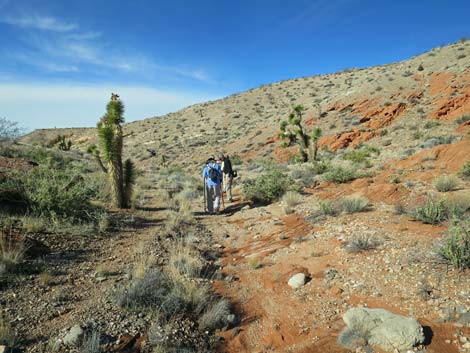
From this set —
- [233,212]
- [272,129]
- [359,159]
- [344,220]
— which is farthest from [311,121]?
[344,220]

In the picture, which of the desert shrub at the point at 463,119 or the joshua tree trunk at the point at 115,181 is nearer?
the joshua tree trunk at the point at 115,181

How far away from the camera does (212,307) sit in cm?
461

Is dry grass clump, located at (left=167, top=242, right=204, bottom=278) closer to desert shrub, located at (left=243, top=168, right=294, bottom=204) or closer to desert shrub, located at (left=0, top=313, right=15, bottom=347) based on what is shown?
desert shrub, located at (left=0, top=313, right=15, bottom=347)

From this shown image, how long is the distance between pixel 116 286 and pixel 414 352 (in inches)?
173

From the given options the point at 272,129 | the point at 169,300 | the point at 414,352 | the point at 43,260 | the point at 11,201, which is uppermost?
the point at 272,129

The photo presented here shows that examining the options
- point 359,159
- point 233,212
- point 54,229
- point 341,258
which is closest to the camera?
point 341,258

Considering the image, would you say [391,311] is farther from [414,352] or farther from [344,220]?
[344,220]

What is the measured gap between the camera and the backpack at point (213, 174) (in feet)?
36.7

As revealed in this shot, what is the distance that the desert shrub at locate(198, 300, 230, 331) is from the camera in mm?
4250

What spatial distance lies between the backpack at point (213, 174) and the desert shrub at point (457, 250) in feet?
24.9

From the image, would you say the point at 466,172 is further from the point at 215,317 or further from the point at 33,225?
the point at 33,225

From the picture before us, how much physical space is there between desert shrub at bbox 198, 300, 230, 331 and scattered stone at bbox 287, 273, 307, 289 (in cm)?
134

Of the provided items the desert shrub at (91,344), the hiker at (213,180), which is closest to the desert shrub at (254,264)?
the desert shrub at (91,344)

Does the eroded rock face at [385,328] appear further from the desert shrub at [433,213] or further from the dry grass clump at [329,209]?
the dry grass clump at [329,209]
